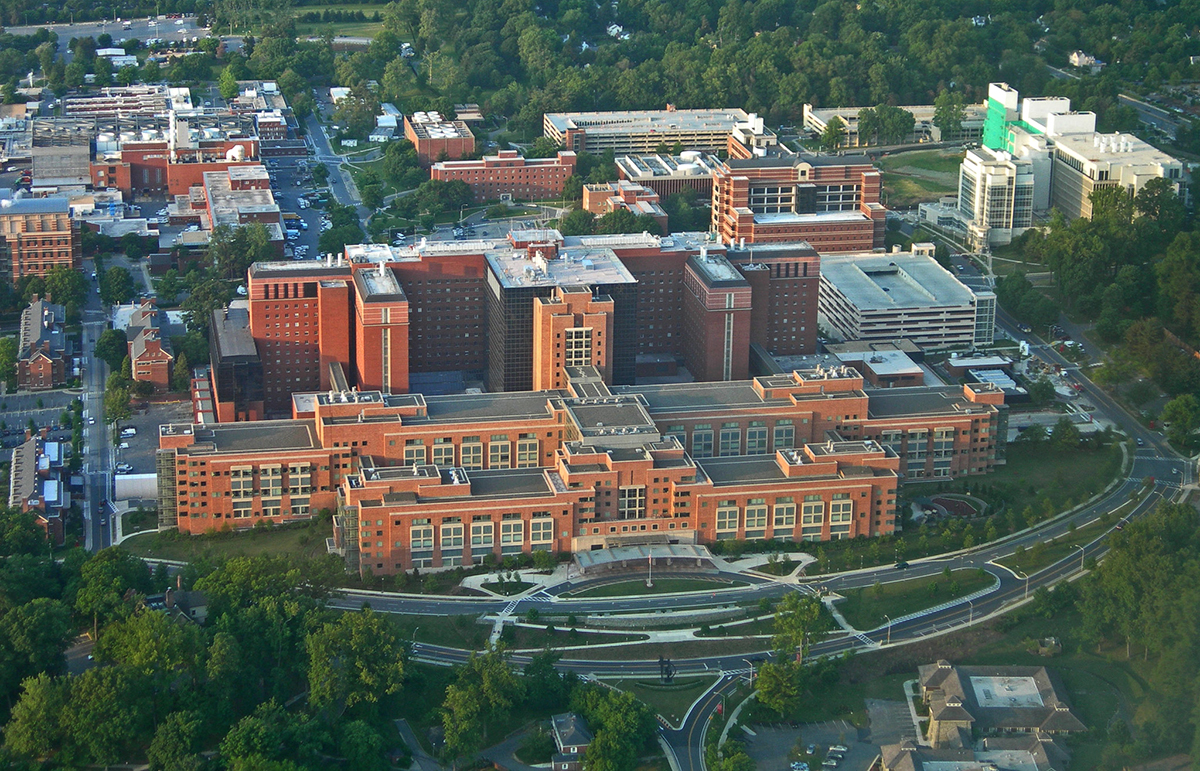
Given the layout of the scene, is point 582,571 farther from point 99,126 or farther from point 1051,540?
point 99,126

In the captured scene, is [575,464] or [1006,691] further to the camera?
[575,464]

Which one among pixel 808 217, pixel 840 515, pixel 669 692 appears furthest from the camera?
pixel 808 217

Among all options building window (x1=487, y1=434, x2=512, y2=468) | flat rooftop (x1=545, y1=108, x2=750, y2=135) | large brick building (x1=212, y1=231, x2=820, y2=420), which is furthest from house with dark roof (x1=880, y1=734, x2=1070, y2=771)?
flat rooftop (x1=545, y1=108, x2=750, y2=135)

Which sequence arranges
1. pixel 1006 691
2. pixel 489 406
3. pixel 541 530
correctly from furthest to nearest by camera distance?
pixel 489 406 < pixel 541 530 < pixel 1006 691

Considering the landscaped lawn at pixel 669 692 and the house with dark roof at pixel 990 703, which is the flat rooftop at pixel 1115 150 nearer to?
the house with dark roof at pixel 990 703

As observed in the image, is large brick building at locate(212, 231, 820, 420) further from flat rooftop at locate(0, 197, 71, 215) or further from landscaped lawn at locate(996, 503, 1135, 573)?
→ landscaped lawn at locate(996, 503, 1135, 573)

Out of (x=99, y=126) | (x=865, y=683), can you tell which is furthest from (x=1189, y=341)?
(x=99, y=126)

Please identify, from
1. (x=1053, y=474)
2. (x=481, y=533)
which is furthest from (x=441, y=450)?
(x=1053, y=474)

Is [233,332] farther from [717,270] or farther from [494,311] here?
[717,270]
